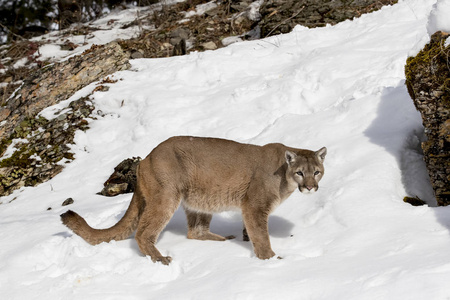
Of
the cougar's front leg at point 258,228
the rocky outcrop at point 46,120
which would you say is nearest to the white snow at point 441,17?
the cougar's front leg at point 258,228

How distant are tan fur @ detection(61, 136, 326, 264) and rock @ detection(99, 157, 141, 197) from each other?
217cm

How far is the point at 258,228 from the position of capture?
528 centimetres

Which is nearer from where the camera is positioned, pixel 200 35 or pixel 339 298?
pixel 339 298

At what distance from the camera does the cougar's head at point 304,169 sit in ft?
17.1

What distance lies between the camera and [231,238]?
233 inches

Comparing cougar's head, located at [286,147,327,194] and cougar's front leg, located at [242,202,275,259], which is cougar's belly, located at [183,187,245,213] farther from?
cougar's head, located at [286,147,327,194]

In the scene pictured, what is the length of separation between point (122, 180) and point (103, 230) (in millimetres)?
2476

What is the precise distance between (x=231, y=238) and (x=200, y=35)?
29.0ft

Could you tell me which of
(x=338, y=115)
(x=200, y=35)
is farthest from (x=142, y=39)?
(x=338, y=115)

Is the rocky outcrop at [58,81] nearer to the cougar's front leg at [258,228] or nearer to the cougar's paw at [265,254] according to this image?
the cougar's front leg at [258,228]

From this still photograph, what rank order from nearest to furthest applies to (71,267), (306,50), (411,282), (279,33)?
(411,282), (71,267), (306,50), (279,33)

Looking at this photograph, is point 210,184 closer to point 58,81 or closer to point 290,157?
point 290,157

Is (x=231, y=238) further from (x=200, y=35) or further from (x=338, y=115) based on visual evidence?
(x=200, y=35)

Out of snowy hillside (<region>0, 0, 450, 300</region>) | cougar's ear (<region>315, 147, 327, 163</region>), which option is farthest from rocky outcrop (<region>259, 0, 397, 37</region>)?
cougar's ear (<region>315, 147, 327, 163</region>)
